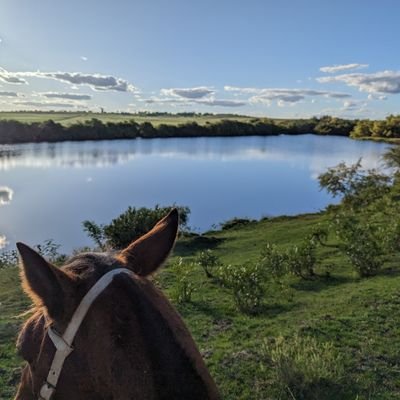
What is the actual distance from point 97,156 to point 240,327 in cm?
5244

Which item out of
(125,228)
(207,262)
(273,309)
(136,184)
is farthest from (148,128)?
(273,309)

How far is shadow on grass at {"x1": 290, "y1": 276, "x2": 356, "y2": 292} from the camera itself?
931cm

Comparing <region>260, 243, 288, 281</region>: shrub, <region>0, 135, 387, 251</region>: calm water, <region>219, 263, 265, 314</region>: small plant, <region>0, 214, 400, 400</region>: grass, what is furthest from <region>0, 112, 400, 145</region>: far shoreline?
<region>219, 263, 265, 314</region>: small plant

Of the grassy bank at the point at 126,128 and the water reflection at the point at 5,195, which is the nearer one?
the water reflection at the point at 5,195

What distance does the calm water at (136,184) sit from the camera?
26.2 meters

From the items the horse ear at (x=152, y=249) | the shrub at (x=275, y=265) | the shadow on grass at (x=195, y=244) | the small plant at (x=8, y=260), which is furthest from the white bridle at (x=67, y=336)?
the shadow on grass at (x=195, y=244)

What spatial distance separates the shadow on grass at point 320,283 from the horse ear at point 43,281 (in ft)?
27.9

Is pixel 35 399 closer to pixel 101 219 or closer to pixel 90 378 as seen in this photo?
pixel 90 378

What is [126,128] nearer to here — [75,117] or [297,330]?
[75,117]

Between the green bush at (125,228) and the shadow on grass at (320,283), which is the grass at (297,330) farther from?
the green bush at (125,228)

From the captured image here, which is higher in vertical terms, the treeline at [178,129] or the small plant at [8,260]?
the treeline at [178,129]

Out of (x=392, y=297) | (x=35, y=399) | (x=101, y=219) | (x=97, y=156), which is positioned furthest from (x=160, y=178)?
(x=35, y=399)

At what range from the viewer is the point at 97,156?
56.6 meters

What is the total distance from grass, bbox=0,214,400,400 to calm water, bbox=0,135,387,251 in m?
12.6
